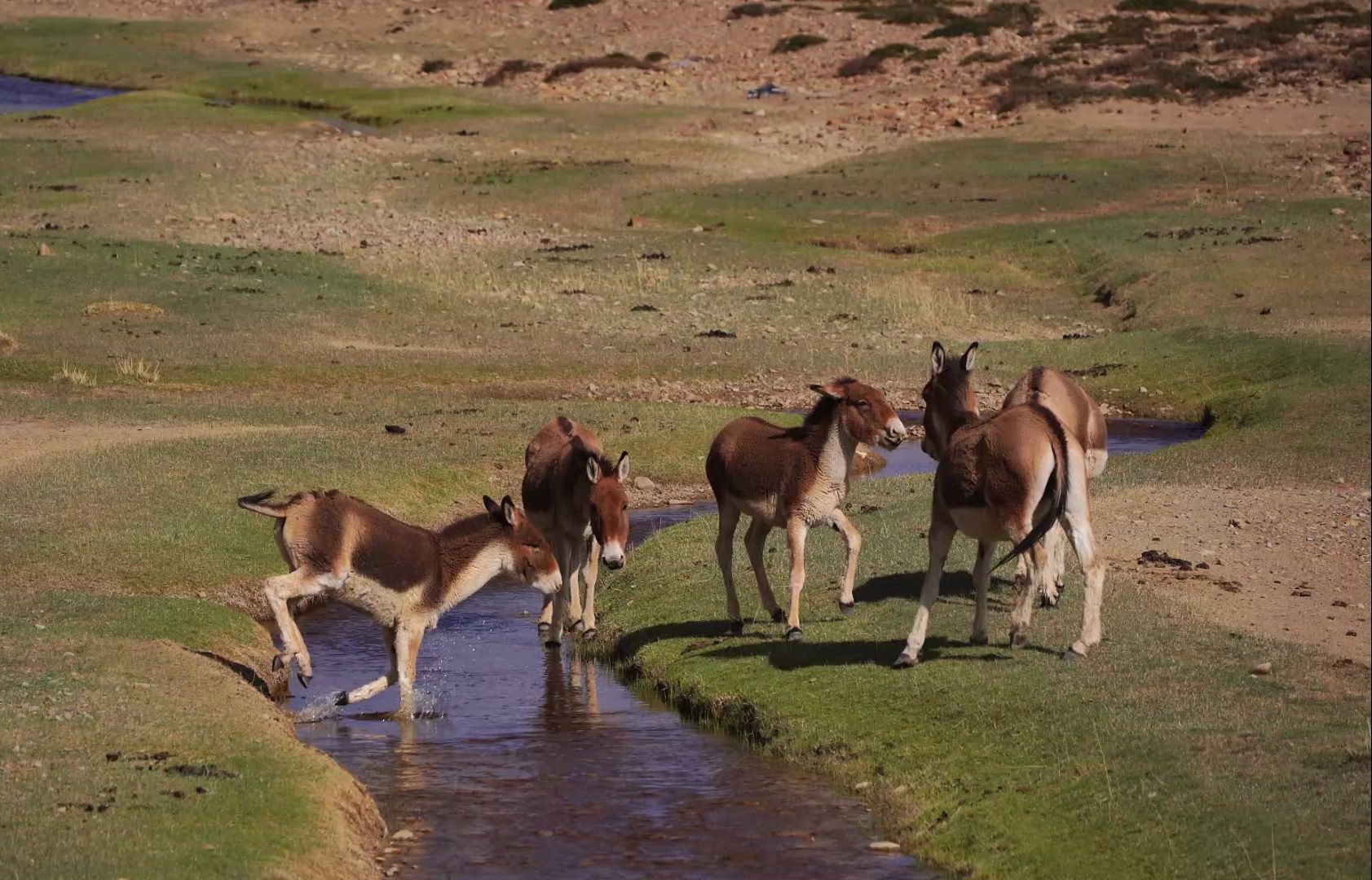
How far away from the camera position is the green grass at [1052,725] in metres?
11.4

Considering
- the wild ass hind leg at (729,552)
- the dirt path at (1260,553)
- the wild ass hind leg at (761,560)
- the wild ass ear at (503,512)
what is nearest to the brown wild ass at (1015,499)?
the dirt path at (1260,553)

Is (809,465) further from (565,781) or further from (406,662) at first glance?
(406,662)

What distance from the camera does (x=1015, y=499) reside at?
14273mm

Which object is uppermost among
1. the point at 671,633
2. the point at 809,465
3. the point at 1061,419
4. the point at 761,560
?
the point at 1061,419

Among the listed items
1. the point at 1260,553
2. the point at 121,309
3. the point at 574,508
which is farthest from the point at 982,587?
the point at 121,309

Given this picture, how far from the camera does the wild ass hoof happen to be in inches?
591

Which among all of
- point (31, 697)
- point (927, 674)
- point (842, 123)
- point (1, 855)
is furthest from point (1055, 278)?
point (1, 855)

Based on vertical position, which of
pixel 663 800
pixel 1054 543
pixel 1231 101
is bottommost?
pixel 663 800

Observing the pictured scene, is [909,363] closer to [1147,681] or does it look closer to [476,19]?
[1147,681]

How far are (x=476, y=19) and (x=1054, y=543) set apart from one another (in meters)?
74.5

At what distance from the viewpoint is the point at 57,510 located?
2122 cm

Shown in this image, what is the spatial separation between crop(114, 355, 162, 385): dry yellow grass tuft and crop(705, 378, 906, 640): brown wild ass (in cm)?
1613

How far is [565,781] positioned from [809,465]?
3341 millimetres

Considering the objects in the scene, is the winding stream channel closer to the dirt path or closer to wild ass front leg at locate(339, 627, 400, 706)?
wild ass front leg at locate(339, 627, 400, 706)
